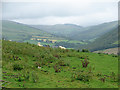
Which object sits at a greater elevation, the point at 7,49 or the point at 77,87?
the point at 7,49

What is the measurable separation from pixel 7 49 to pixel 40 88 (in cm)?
1033

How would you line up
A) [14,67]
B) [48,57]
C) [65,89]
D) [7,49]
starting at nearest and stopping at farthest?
[65,89] < [14,67] < [48,57] < [7,49]

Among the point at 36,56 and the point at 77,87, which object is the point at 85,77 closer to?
the point at 77,87

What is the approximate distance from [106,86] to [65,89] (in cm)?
254

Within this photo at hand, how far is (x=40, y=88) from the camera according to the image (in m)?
7.26

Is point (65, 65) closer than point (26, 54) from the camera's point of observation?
Yes

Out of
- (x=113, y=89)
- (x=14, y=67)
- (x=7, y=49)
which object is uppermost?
(x=7, y=49)

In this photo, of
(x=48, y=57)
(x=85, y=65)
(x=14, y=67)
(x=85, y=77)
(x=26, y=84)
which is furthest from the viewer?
(x=48, y=57)

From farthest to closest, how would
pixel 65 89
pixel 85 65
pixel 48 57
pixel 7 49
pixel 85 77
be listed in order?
pixel 7 49 < pixel 48 57 < pixel 85 65 < pixel 85 77 < pixel 65 89

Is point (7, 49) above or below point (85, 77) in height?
above

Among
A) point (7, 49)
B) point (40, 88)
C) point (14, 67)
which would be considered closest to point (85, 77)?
point (40, 88)

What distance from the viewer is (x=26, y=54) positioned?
52.9ft

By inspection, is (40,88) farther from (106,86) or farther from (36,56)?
(36,56)

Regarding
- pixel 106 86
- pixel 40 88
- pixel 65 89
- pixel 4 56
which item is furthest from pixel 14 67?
pixel 106 86
